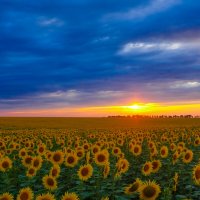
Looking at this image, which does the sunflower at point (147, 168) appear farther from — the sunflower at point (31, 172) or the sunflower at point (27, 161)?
the sunflower at point (27, 161)

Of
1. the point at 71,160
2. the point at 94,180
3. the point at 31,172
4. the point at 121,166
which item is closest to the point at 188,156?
the point at 121,166

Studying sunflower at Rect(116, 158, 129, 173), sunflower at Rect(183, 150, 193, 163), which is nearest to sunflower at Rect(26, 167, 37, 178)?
sunflower at Rect(116, 158, 129, 173)

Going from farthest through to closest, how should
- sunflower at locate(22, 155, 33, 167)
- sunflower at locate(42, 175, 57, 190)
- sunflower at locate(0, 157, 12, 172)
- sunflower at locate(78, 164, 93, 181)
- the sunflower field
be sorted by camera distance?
sunflower at locate(22, 155, 33, 167) < sunflower at locate(0, 157, 12, 172) < sunflower at locate(78, 164, 93, 181) < sunflower at locate(42, 175, 57, 190) < the sunflower field

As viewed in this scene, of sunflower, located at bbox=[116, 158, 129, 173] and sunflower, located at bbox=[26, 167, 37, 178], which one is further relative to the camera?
sunflower, located at bbox=[26, 167, 37, 178]

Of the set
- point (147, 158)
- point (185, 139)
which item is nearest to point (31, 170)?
point (147, 158)

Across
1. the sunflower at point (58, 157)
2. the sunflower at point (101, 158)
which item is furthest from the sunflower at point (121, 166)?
the sunflower at point (58, 157)

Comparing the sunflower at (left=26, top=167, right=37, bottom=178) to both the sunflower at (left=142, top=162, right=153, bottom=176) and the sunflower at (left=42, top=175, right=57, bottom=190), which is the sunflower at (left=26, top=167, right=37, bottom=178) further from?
the sunflower at (left=142, top=162, right=153, bottom=176)

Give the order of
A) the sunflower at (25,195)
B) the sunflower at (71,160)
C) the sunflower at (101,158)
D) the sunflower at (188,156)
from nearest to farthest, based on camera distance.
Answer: the sunflower at (25,195) < the sunflower at (101,158) < the sunflower at (71,160) < the sunflower at (188,156)

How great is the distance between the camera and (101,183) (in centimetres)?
1057

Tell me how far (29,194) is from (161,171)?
6689 mm

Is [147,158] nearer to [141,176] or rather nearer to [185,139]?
[141,176]

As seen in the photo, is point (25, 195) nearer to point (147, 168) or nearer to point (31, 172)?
point (31, 172)

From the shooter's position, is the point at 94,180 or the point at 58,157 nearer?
the point at 94,180

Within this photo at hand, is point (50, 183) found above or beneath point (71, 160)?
beneath
